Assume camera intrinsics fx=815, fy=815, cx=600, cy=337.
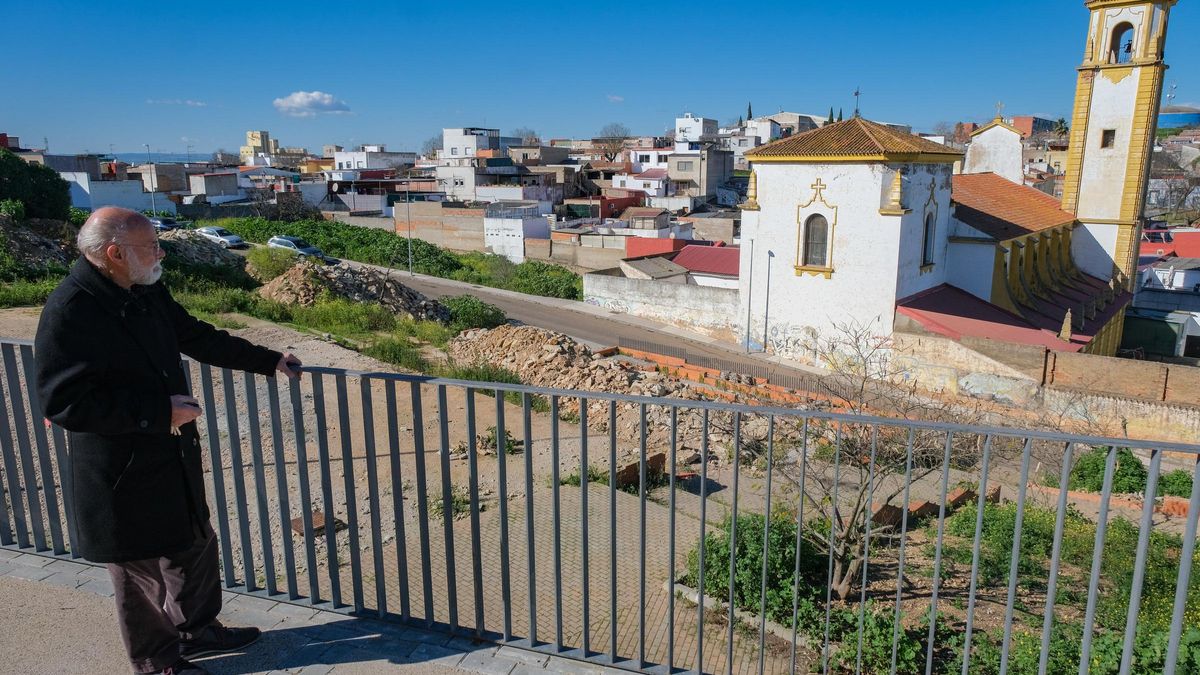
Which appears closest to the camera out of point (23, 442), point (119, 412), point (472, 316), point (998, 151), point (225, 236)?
point (119, 412)

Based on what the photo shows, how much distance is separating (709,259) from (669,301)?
480cm

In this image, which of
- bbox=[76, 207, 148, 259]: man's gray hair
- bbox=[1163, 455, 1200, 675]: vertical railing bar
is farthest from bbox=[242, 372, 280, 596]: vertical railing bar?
bbox=[1163, 455, 1200, 675]: vertical railing bar

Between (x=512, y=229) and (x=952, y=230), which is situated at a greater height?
(x=952, y=230)

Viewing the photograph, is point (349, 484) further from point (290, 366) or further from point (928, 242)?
point (928, 242)

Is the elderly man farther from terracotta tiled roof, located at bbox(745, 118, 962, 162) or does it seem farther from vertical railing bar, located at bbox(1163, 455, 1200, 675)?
terracotta tiled roof, located at bbox(745, 118, 962, 162)

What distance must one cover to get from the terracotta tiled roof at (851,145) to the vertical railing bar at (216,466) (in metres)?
20.2

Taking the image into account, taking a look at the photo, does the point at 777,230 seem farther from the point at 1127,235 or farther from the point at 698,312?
the point at 1127,235

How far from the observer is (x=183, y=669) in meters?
3.24

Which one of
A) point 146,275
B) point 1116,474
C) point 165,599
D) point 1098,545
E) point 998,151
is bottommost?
point 1116,474

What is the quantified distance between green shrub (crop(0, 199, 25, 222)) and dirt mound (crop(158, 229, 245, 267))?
2.87m

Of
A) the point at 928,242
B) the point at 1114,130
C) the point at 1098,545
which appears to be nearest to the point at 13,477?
the point at 1098,545

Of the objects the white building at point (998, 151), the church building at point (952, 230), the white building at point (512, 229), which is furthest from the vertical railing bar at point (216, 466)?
the white building at point (998, 151)

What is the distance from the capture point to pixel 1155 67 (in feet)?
83.4

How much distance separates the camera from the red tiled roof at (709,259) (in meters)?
29.9
